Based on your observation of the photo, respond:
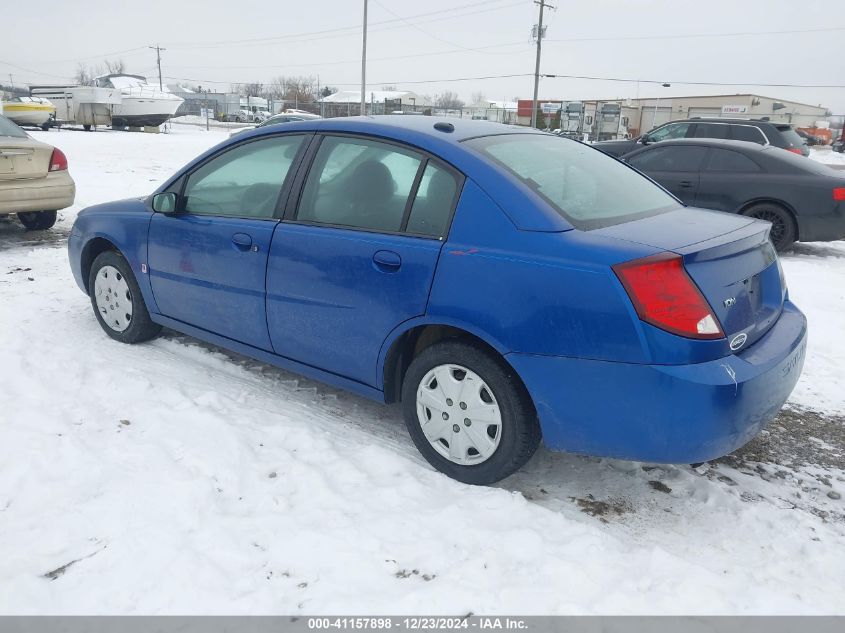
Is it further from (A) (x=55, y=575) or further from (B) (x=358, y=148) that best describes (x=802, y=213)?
(A) (x=55, y=575)

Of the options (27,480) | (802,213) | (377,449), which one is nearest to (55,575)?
(27,480)

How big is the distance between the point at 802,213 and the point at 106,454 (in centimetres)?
787

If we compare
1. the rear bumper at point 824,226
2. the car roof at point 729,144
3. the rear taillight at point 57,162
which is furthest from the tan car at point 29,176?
the rear bumper at point 824,226

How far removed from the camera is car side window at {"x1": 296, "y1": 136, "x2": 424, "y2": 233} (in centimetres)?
315

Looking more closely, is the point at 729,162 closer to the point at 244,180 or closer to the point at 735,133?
the point at 735,133

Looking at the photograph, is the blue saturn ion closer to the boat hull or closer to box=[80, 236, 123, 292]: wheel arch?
box=[80, 236, 123, 292]: wheel arch

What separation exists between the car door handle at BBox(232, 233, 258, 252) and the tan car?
4.70 m

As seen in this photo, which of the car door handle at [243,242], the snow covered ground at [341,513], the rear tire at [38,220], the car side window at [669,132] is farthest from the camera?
the car side window at [669,132]

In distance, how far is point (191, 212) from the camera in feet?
13.2

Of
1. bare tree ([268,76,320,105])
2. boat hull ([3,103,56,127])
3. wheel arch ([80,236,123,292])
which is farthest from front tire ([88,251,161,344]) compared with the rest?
bare tree ([268,76,320,105])

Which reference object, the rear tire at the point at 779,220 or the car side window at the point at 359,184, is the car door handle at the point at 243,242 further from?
the rear tire at the point at 779,220

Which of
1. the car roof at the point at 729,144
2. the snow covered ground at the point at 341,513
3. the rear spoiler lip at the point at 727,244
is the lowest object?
the snow covered ground at the point at 341,513

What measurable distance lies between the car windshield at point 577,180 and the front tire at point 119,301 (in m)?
2.66

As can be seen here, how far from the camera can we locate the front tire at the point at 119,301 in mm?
4500
